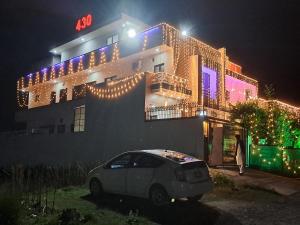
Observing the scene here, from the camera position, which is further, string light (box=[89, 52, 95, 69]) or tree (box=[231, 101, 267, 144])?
string light (box=[89, 52, 95, 69])

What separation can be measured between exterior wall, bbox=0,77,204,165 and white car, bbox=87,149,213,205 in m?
5.07

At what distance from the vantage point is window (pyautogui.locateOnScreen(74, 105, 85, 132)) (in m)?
23.3

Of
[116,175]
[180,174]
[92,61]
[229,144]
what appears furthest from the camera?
[92,61]

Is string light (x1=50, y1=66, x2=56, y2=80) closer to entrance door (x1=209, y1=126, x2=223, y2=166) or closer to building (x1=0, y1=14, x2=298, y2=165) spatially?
building (x1=0, y1=14, x2=298, y2=165)

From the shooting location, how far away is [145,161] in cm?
1012

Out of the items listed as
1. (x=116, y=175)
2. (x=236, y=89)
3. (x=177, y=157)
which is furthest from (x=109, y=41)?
(x=177, y=157)

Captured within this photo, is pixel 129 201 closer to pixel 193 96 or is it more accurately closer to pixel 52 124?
pixel 193 96

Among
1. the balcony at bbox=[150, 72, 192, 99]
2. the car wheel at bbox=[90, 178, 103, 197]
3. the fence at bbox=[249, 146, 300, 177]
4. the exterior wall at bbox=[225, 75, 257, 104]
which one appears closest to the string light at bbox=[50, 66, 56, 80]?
the balcony at bbox=[150, 72, 192, 99]

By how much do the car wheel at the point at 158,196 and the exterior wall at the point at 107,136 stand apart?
18.1 feet

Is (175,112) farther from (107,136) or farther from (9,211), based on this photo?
(9,211)

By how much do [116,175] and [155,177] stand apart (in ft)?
5.08

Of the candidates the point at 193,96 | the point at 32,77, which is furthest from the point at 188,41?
the point at 32,77

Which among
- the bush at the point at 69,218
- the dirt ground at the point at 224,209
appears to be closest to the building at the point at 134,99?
the dirt ground at the point at 224,209

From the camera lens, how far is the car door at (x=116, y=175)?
1043 cm
